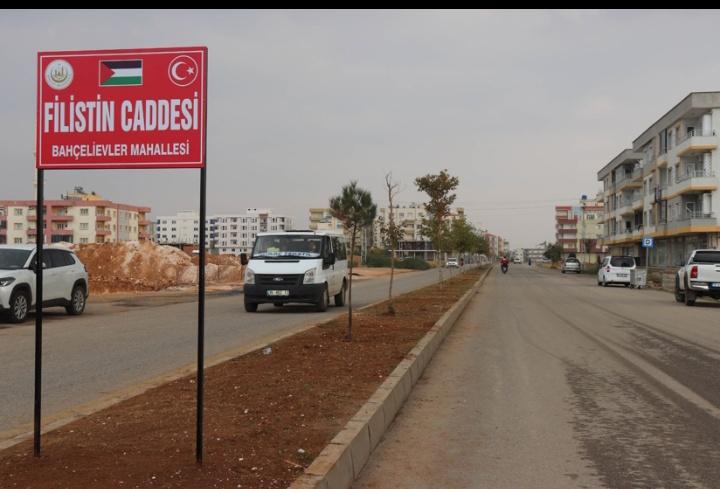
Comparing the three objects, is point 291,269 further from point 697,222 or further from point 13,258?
point 697,222

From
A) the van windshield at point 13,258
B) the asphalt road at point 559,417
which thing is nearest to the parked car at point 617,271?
the asphalt road at point 559,417

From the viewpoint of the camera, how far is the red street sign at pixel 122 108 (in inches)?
164

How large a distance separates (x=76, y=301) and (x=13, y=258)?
209cm

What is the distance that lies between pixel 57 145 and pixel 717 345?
10850 mm

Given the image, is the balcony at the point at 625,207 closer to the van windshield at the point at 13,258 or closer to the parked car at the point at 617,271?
the parked car at the point at 617,271

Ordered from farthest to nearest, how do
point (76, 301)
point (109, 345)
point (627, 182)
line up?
point (627, 182), point (76, 301), point (109, 345)

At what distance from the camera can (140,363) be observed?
8.95 metres

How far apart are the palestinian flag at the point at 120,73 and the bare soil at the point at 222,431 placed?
2.42 m

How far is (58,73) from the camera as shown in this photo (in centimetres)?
436

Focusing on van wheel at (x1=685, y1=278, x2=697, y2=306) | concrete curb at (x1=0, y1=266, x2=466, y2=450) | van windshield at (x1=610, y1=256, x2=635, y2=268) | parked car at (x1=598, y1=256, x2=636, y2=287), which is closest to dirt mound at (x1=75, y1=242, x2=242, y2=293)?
parked car at (x1=598, y1=256, x2=636, y2=287)

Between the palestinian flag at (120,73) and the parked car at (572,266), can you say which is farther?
the parked car at (572,266)

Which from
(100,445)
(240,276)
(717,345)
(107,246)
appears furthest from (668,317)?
(107,246)

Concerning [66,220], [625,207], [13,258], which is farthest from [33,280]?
[66,220]

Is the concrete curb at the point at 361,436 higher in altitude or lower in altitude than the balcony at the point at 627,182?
lower
